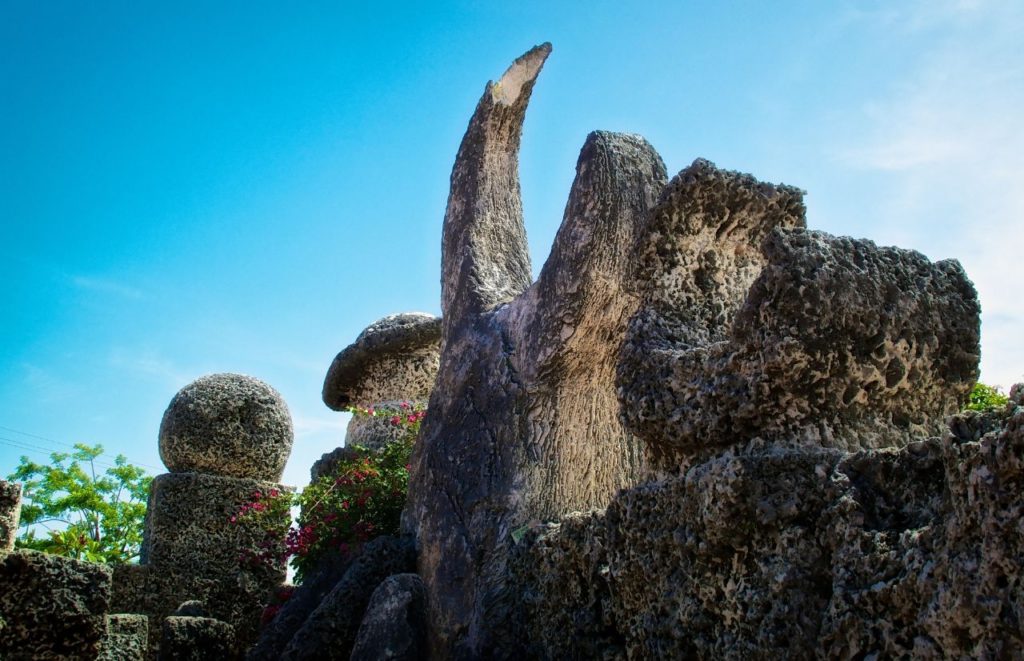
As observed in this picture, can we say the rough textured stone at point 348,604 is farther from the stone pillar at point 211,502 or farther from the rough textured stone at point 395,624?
the stone pillar at point 211,502

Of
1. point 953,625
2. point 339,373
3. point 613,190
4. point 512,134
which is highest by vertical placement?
point 512,134

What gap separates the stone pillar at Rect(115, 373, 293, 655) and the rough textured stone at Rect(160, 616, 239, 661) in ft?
1.90

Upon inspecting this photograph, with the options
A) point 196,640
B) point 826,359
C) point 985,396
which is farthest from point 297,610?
point 985,396

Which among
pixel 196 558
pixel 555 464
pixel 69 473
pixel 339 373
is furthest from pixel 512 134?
pixel 69 473

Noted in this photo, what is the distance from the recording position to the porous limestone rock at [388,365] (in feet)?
30.2

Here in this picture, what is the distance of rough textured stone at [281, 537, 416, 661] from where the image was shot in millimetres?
4766

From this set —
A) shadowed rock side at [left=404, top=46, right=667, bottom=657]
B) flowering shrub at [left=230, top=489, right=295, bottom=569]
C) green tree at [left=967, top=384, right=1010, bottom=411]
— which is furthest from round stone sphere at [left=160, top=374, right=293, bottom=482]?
green tree at [left=967, top=384, right=1010, bottom=411]

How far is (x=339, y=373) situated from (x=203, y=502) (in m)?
Answer: 2.01

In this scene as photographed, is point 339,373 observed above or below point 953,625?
above

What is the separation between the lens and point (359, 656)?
4379 millimetres

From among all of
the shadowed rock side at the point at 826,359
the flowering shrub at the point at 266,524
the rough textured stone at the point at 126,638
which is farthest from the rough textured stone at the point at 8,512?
the shadowed rock side at the point at 826,359

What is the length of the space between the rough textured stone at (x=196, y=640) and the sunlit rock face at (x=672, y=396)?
2041 mm

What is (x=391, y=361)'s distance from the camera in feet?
30.8

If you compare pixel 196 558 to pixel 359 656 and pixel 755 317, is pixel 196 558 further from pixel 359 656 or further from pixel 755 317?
pixel 755 317
